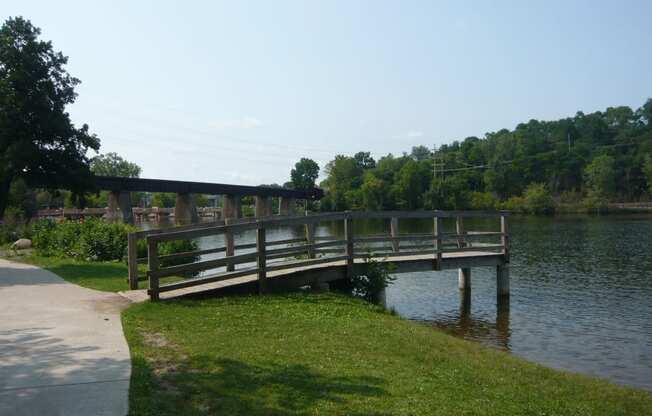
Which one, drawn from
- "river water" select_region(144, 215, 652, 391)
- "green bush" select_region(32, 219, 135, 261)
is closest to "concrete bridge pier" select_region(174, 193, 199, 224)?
"green bush" select_region(32, 219, 135, 261)

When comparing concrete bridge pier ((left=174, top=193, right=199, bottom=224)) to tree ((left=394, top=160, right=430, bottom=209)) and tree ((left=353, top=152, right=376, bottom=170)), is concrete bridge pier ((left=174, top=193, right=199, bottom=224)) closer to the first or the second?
tree ((left=394, top=160, right=430, bottom=209))

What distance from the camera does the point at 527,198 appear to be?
11075 centimetres

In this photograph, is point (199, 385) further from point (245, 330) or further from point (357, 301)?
point (357, 301)

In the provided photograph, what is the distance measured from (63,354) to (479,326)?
11649 millimetres

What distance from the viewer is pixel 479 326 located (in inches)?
644

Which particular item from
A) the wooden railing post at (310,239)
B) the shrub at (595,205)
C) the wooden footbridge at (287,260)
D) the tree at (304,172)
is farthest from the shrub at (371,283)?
the tree at (304,172)

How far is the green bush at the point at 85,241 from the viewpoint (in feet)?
74.0

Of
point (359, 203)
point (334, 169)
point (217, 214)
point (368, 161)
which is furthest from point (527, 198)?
point (217, 214)

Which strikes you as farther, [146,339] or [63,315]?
[63,315]

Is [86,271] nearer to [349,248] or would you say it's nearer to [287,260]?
[287,260]

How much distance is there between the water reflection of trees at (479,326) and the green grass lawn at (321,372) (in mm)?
3401

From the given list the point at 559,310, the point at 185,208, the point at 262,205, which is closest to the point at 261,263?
the point at 559,310

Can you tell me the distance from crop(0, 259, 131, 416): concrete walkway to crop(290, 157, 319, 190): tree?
15734cm

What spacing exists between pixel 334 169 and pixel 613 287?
447 feet
